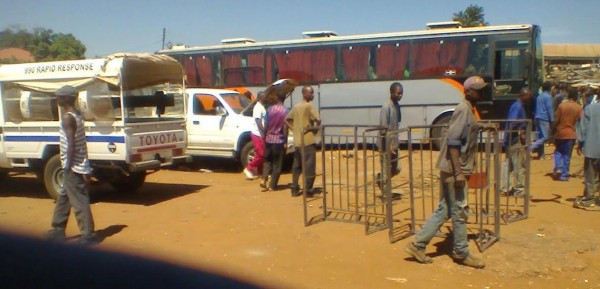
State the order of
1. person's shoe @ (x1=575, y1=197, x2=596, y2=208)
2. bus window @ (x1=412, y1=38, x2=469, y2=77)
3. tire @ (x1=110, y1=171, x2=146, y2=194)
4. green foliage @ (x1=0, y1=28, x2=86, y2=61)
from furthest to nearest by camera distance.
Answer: green foliage @ (x1=0, y1=28, x2=86, y2=61) → bus window @ (x1=412, y1=38, x2=469, y2=77) → tire @ (x1=110, y1=171, x2=146, y2=194) → person's shoe @ (x1=575, y1=197, x2=596, y2=208)

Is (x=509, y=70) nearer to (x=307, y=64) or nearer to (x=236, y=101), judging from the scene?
(x=307, y=64)

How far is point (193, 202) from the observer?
948 centimetres

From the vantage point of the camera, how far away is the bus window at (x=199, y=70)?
59.5 ft

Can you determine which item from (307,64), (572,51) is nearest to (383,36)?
(307,64)

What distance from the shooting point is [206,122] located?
12789mm

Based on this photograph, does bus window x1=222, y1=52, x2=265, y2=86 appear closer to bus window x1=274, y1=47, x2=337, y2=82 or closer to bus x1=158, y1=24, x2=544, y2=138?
bus x1=158, y1=24, x2=544, y2=138

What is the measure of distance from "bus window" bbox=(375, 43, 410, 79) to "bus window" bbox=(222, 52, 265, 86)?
358 centimetres

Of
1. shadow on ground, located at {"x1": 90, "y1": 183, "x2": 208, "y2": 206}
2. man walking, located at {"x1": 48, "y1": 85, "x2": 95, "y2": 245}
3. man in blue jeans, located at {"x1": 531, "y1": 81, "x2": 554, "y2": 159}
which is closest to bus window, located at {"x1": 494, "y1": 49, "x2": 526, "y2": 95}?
man in blue jeans, located at {"x1": 531, "y1": 81, "x2": 554, "y2": 159}

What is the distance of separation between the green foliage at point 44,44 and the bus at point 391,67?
53.9 ft

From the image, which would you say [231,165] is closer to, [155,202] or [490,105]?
[155,202]

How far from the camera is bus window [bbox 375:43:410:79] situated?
15773 millimetres

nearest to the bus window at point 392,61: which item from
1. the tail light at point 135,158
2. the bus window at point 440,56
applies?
the bus window at point 440,56

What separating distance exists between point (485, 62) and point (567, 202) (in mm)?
7035

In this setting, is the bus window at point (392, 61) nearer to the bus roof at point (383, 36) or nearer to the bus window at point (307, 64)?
the bus roof at point (383, 36)
